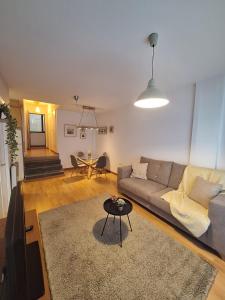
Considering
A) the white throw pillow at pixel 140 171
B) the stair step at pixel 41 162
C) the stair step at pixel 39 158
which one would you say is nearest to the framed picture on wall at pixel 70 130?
the stair step at pixel 39 158

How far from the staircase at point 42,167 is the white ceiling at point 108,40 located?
3.03 meters

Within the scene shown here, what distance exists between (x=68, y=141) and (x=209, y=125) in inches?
191

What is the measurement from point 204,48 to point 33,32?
6.46 feet

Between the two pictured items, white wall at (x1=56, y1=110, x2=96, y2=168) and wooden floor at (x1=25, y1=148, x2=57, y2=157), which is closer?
white wall at (x1=56, y1=110, x2=96, y2=168)

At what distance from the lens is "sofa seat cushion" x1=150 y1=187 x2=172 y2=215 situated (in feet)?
7.58

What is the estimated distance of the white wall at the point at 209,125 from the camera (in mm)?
2475

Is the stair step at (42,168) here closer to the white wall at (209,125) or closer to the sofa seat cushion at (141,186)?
the sofa seat cushion at (141,186)

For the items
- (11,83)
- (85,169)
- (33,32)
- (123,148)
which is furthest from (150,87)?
(85,169)

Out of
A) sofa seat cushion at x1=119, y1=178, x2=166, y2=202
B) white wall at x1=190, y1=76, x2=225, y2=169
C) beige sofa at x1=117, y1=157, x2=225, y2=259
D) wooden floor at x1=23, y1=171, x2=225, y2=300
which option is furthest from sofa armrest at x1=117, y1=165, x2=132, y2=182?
white wall at x1=190, y1=76, x2=225, y2=169

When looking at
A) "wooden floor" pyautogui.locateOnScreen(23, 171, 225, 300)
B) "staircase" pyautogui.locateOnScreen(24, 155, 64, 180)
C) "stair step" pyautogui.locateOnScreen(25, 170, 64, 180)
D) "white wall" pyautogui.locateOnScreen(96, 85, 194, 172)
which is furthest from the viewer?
"staircase" pyautogui.locateOnScreen(24, 155, 64, 180)

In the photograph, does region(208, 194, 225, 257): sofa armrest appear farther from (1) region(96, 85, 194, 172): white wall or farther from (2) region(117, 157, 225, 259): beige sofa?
(1) region(96, 85, 194, 172): white wall

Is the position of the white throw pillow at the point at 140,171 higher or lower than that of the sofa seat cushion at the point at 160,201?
higher

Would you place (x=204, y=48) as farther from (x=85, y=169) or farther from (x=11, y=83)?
(x=85, y=169)

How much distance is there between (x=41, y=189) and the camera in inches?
149
